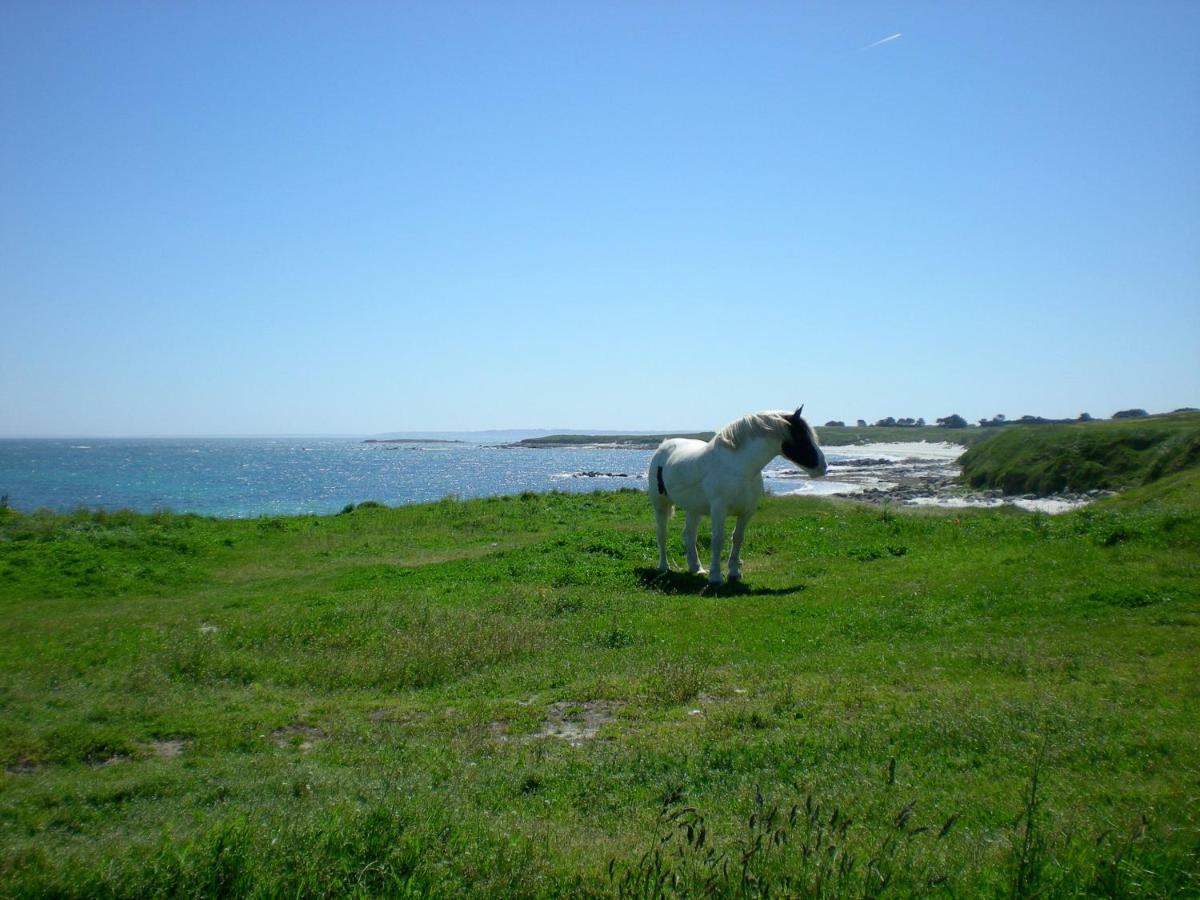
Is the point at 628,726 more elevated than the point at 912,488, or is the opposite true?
the point at 628,726

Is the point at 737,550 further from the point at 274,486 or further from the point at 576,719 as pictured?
the point at 274,486

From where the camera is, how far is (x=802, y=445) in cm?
1559

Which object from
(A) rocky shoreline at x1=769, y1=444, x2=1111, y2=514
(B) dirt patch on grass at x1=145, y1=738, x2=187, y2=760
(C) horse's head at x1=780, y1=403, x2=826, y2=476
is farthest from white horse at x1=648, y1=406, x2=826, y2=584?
(A) rocky shoreline at x1=769, y1=444, x2=1111, y2=514

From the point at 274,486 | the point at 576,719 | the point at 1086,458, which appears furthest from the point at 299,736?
the point at 274,486

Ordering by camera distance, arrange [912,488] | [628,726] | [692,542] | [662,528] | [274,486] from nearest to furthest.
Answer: [628,726] < [692,542] < [662,528] < [912,488] < [274,486]

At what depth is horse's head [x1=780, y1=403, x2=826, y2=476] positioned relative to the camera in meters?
15.6

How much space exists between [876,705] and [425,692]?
5414 mm

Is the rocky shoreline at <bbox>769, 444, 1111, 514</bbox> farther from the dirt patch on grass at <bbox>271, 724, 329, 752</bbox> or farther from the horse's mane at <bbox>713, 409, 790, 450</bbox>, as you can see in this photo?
the dirt patch on grass at <bbox>271, 724, 329, 752</bbox>

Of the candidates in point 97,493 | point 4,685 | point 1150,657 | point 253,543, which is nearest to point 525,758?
point 1150,657

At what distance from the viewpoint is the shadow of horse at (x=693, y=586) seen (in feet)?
49.1

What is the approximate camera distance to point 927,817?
5062 mm

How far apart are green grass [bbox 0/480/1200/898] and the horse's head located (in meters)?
2.29

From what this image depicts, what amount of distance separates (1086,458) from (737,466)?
37.6m

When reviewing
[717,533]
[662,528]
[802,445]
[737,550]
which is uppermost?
[802,445]
